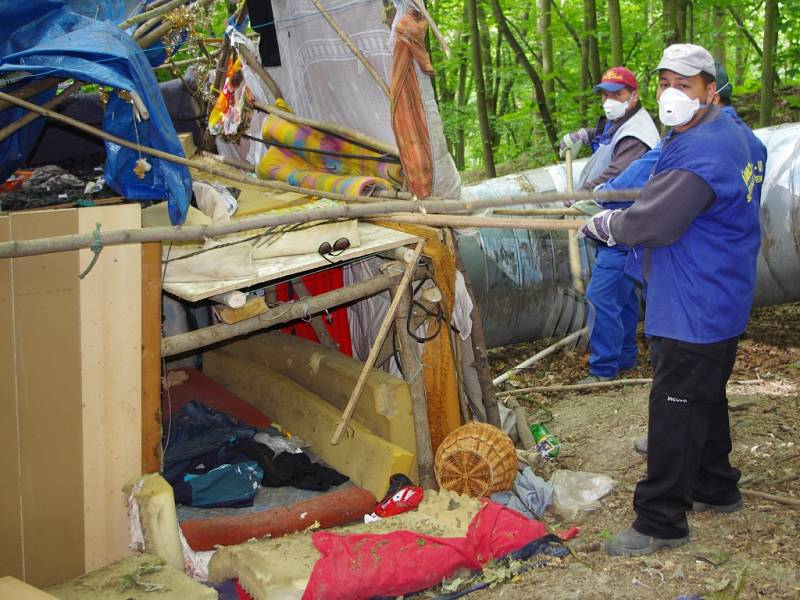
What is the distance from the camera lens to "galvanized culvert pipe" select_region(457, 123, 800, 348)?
25.1ft

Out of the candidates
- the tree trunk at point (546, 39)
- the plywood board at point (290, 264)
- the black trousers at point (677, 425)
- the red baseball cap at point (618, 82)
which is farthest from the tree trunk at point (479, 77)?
the black trousers at point (677, 425)

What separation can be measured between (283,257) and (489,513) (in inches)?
70.5

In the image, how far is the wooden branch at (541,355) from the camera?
724 centimetres

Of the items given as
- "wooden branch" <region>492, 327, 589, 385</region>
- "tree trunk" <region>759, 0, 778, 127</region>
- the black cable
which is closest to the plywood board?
the black cable

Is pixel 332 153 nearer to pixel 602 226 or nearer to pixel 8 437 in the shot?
pixel 602 226

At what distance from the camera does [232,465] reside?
5008 millimetres

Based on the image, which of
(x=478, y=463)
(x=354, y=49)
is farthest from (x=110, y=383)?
(x=354, y=49)

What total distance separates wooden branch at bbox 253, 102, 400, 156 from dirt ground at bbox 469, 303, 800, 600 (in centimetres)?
236

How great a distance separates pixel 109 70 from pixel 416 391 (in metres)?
2.47

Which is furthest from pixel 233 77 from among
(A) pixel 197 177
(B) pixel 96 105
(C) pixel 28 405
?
A: (C) pixel 28 405

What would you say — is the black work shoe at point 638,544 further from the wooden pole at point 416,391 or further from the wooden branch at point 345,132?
the wooden branch at point 345,132

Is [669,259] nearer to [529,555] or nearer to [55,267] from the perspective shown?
[529,555]

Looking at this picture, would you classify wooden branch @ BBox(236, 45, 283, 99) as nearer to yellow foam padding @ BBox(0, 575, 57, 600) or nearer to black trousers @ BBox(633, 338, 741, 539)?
black trousers @ BBox(633, 338, 741, 539)

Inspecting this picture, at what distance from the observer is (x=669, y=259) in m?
3.89
